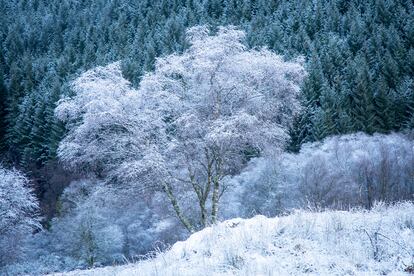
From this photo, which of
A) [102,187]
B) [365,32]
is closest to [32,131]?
[102,187]

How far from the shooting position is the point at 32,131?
5359 centimetres

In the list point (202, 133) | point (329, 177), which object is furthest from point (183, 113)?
point (329, 177)

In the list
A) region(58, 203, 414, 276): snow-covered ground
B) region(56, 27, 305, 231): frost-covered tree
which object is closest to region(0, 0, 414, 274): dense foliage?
region(56, 27, 305, 231): frost-covered tree

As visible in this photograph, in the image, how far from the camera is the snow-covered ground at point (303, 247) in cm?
445

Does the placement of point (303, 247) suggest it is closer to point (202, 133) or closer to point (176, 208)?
point (202, 133)

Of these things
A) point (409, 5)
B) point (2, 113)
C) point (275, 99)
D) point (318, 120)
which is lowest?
point (2, 113)

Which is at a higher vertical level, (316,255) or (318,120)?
(316,255)

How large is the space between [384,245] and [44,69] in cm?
8378

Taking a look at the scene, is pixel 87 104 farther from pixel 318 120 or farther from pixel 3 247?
pixel 318 120

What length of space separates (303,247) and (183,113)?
34.9 ft

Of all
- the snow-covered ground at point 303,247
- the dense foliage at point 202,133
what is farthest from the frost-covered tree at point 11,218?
the snow-covered ground at point 303,247

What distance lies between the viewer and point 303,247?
4.98 meters

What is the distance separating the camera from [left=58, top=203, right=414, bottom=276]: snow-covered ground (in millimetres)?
4445

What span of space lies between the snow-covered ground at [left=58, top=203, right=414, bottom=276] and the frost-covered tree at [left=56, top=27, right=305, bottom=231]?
830 cm
